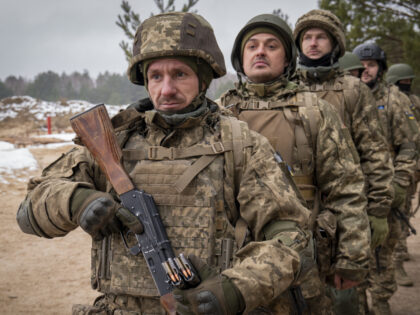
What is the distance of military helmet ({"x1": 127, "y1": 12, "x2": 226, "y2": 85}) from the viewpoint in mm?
1926

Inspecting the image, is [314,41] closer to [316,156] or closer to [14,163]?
[316,156]

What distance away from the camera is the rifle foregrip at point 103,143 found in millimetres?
1876

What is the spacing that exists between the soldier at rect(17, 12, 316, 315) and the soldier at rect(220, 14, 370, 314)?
31.6 inches

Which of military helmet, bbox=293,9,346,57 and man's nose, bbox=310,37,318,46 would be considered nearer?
military helmet, bbox=293,9,346,57

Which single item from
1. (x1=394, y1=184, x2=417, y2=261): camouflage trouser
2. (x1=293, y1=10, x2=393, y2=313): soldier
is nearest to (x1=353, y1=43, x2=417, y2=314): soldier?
(x1=394, y1=184, x2=417, y2=261): camouflage trouser

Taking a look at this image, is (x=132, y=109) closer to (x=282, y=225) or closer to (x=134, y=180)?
(x=134, y=180)

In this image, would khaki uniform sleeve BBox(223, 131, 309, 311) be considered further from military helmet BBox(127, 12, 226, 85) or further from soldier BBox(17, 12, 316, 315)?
military helmet BBox(127, 12, 226, 85)

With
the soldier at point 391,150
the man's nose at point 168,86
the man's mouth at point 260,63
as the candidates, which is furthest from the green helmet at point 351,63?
the man's nose at point 168,86

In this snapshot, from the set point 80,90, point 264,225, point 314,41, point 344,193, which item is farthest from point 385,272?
point 80,90

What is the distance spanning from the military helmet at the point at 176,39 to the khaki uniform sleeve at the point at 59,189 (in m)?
0.56

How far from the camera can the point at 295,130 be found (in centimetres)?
277

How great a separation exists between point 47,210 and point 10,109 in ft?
129

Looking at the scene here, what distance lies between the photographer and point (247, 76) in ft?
10.1

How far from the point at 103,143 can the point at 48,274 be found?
4.47 m
